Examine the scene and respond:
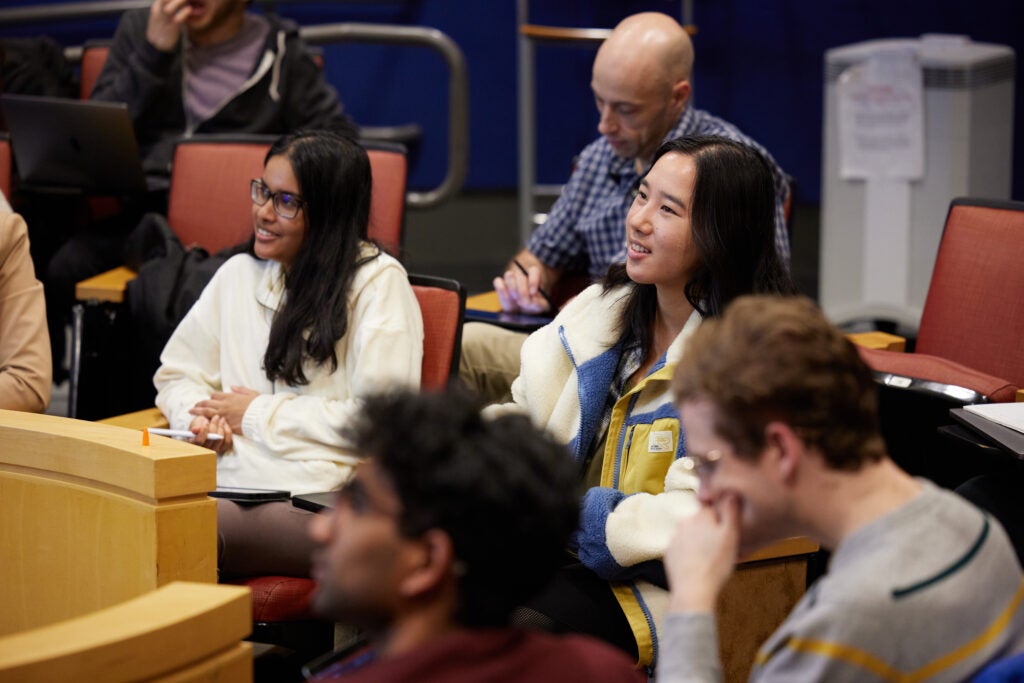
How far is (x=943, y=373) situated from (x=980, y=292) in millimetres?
393

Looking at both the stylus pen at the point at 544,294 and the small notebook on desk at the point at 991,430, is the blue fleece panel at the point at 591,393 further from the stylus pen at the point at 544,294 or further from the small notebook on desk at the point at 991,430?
the stylus pen at the point at 544,294

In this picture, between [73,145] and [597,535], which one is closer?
[597,535]

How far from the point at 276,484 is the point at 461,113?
262 cm

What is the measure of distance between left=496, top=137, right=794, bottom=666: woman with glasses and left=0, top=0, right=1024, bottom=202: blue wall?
3.77 metres

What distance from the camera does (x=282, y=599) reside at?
220cm

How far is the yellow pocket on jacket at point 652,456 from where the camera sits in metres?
2.08

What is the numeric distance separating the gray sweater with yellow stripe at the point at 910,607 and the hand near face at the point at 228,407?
A: 1436 millimetres

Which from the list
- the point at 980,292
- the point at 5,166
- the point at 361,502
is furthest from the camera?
the point at 5,166

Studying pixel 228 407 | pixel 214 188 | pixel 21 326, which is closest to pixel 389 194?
pixel 214 188

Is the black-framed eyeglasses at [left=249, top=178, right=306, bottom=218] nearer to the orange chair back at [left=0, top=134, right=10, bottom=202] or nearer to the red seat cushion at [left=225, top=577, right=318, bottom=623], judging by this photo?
the red seat cushion at [left=225, top=577, right=318, bottom=623]

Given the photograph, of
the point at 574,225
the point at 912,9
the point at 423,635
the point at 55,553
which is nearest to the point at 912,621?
the point at 423,635

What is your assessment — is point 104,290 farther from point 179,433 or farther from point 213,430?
point 179,433

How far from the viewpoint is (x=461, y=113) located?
4820 millimetres

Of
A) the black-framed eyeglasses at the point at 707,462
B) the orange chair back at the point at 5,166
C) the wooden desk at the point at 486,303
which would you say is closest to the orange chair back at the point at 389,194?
the wooden desk at the point at 486,303
